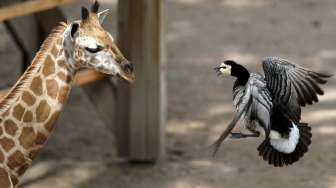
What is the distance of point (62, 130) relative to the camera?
6.50m

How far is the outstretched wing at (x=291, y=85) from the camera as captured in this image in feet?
10.4

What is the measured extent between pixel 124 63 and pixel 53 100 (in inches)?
17.4

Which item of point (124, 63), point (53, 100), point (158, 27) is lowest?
point (158, 27)

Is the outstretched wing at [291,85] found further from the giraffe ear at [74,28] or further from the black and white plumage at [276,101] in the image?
the giraffe ear at [74,28]

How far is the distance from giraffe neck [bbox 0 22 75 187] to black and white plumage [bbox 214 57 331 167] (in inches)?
33.5

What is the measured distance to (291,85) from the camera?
322 cm

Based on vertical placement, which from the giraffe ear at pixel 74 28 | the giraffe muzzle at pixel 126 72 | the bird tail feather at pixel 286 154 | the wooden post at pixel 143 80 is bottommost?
the wooden post at pixel 143 80

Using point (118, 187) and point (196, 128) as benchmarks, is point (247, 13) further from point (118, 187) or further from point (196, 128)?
point (118, 187)

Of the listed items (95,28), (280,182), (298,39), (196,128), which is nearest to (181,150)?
(196,128)

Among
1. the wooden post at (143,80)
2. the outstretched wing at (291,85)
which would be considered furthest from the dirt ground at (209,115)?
the outstretched wing at (291,85)

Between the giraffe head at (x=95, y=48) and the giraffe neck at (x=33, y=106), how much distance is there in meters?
0.16

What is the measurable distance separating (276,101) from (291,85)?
9cm

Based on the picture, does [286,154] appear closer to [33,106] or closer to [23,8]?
[33,106]

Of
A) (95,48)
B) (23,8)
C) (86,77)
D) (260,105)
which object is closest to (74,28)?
(95,48)
